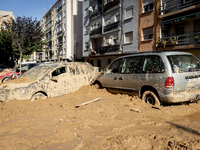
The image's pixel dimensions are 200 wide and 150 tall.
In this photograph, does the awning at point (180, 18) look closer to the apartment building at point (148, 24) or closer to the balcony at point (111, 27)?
the apartment building at point (148, 24)


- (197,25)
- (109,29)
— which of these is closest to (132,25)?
(109,29)

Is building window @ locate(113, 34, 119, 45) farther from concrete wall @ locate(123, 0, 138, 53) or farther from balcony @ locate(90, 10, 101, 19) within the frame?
balcony @ locate(90, 10, 101, 19)

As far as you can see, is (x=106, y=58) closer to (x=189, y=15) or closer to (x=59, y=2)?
(x=189, y=15)

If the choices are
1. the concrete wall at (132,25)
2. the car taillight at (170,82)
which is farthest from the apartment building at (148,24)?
the car taillight at (170,82)

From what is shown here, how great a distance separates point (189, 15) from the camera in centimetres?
1504

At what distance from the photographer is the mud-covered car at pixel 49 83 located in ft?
19.3

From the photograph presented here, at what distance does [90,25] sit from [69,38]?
1058 centimetres

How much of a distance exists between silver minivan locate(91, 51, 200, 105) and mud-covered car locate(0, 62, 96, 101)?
8.08 feet

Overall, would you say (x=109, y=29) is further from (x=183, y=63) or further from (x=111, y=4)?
(x=183, y=63)

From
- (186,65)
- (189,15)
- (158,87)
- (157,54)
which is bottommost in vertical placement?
(158,87)

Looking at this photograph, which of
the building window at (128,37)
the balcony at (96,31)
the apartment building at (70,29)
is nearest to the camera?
the building window at (128,37)

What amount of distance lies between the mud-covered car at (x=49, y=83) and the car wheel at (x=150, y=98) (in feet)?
11.0

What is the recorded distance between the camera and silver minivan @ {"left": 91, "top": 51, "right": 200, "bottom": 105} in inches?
187

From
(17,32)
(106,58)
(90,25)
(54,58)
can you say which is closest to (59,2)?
(54,58)
